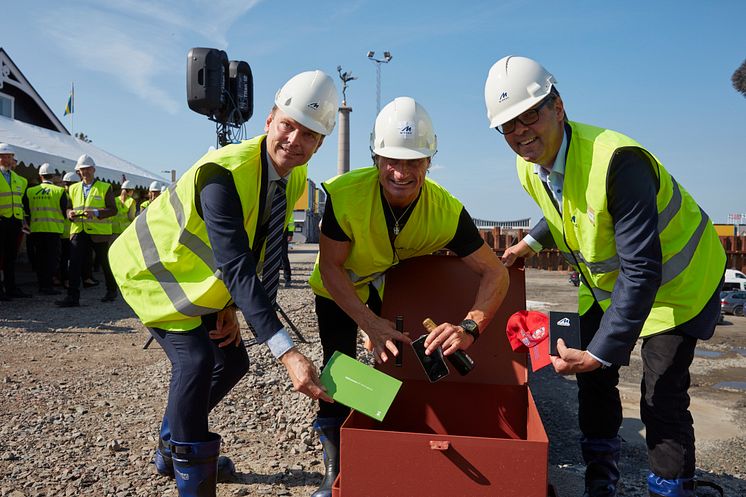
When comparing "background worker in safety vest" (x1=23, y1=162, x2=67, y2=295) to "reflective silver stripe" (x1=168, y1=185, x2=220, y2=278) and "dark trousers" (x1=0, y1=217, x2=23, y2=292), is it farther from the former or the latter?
"reflective silver stripe" (x1=168, y1=185, x2=220, y2=278)

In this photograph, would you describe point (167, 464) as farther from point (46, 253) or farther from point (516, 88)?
point (46, 253)

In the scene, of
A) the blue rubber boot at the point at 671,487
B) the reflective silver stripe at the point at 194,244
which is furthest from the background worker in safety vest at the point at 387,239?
the blue rubber boot at the point at 671,487

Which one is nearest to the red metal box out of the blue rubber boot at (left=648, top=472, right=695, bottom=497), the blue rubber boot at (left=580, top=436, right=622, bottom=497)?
the blue rubber boot at (left=580, top=436, right=622, bottom=497)

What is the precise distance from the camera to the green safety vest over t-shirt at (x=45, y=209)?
8.81 metres

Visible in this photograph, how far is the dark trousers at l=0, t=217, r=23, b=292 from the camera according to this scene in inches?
323

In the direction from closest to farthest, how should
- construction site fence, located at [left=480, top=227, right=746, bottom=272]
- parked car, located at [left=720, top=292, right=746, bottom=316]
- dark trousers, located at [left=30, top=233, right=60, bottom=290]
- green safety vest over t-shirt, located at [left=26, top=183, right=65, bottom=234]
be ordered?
green safety vest over t-shirt, located at [left=26, top=183, right=65, bottom=234]
dark trousers, located at [left=30, top=233, right=60, bottom=290]
parked car, located at [left=720, top=292, right=746, bottom=316]
construction site fence, located at [left=480, top=227, right=746, bottom=272]

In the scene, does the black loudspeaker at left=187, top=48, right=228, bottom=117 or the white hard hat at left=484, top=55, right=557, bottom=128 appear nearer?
the white hard hat at left=484, top=55, right=557, bottom=128

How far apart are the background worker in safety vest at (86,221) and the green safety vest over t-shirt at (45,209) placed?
0.82 feet

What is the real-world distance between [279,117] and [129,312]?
22.0ft

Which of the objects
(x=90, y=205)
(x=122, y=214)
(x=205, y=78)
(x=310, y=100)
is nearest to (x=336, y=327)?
(x=310, y=100)

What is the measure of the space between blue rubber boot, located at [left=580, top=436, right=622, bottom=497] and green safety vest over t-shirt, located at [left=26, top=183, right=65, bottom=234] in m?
8.69

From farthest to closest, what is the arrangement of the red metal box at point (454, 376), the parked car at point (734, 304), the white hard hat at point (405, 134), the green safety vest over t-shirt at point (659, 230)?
the parked car at point (734, 304), the red metal box at point (454, 376), the white hard hat at point (405, 134), the green safety vest over t-shirt at point (659, 230)

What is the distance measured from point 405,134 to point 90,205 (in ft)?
24.6

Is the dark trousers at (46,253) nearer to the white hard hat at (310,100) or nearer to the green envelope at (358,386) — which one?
the white hard hat at (310,100)
